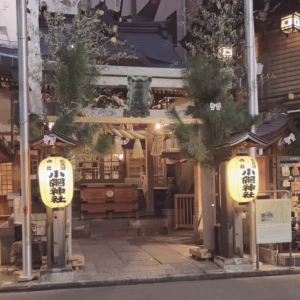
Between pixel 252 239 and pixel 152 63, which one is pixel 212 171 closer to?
pixel 252 239

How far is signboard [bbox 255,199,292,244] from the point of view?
1144 centimetres

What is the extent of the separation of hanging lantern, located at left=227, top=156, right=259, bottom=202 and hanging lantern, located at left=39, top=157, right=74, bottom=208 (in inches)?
157

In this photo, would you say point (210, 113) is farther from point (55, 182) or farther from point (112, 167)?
point (112, 167)

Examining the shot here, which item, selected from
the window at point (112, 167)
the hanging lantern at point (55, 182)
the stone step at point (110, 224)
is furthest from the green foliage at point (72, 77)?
the window at point (112, 167)

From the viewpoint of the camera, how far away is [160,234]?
18.1 meters

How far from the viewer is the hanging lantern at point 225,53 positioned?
12802mm

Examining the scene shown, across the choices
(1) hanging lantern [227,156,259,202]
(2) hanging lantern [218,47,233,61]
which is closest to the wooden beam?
(1) hanging lantern [227,156,259,202]

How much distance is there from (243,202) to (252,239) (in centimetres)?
119

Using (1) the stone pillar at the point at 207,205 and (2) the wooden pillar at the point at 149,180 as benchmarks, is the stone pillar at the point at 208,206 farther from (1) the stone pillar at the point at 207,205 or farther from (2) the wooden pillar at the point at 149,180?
(2) the wooden pillar at the point at 149,180

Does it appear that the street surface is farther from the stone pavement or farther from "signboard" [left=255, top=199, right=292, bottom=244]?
"signboard" [left=255, top=199, right=292, bottom=244]

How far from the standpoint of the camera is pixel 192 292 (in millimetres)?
9680

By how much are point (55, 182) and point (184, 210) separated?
8874 millimetres

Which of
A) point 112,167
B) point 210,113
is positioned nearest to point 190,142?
point 210,113

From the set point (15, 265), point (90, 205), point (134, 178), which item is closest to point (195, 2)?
point (134, 178)
